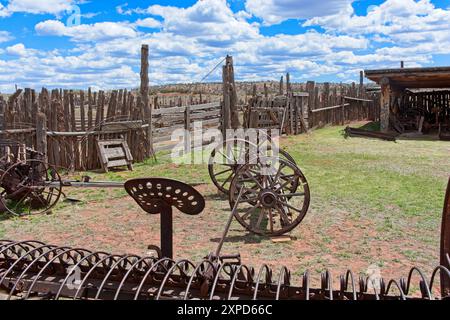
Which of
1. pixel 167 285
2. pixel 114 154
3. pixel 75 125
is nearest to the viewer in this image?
pixel 167 285

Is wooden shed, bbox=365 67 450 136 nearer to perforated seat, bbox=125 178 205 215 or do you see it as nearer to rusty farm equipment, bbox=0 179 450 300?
perforated seat, bbox=125 178 205 215

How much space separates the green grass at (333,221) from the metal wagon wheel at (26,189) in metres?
0.33

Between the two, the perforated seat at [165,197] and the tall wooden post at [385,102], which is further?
the tall wooden post at [385,102]

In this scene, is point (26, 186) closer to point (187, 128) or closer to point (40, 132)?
point (40, 132)

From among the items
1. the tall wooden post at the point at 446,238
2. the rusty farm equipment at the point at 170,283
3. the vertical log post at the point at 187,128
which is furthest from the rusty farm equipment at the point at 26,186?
the vertical log post at the point at 187,128

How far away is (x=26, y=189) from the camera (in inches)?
303

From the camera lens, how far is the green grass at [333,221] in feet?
18.8

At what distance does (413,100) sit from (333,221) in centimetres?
1646

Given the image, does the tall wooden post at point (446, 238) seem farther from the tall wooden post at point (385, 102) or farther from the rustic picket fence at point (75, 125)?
the tall wooden post at point (385, 102)

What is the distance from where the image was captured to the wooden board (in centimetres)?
1123

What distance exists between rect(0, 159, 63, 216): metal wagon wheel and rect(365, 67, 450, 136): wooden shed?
1347cm

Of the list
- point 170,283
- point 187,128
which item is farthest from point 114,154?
point 170,283
